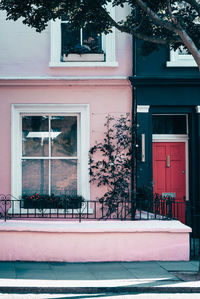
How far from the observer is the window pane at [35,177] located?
36.9ft

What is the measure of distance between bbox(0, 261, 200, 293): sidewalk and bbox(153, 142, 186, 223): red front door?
287 centimetres

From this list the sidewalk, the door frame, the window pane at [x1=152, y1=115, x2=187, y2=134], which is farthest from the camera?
the window pane at [x1=152, y1=115, x2=187, y2=134]

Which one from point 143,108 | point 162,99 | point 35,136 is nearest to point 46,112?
point 35,136

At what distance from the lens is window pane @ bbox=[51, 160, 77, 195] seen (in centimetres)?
1128

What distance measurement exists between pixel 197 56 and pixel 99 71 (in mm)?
3607

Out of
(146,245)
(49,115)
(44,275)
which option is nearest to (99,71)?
(49,115)

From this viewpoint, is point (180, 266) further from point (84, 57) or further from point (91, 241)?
point (84, 57)

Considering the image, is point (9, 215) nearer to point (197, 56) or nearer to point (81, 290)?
point (81, 290)

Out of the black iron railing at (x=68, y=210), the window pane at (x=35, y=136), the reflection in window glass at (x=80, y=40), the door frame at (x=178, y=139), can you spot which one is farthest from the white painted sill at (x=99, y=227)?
the reflection in window glass at (x=80, y=40)

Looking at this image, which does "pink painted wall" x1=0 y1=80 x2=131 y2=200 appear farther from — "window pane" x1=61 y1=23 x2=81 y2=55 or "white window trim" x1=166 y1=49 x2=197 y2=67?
"white window trim" x1=166 y1=49 x2=197 y2=67

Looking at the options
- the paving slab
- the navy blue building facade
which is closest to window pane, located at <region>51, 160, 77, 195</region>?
the navy blue building facade

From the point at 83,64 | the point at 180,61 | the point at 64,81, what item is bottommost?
the point at 64,81

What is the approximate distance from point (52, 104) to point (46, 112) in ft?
0.84

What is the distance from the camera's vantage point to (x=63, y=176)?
11328mm
